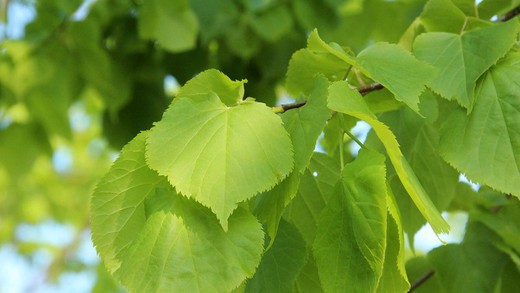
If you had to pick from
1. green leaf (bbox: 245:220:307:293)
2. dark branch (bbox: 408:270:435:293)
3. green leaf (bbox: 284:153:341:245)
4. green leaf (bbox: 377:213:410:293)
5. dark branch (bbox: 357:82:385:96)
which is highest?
dark branch (bbox: 357:82:385:96)

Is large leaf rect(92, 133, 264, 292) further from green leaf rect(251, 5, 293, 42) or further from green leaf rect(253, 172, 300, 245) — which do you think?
green leaf rect(251, 5, 293, 42)

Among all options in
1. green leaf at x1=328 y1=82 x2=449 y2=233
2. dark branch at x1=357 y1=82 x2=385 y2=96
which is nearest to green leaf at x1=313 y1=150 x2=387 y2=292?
green leaf at x1=328 y1=82 x2=449 y2=233

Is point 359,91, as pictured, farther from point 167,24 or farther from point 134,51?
point 134,51

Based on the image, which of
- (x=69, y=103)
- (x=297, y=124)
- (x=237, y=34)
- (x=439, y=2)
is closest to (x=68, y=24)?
(x=69, y=103)

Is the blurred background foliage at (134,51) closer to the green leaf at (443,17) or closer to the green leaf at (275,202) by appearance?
the green leaf at (443,17)

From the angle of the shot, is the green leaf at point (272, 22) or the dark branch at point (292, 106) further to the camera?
the green leaf at point (272, 22)

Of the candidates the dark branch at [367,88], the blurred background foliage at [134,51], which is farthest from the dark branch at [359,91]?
the blurred background foliage at [134,51]

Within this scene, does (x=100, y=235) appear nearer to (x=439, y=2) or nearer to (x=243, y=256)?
(x=243, y=256)
